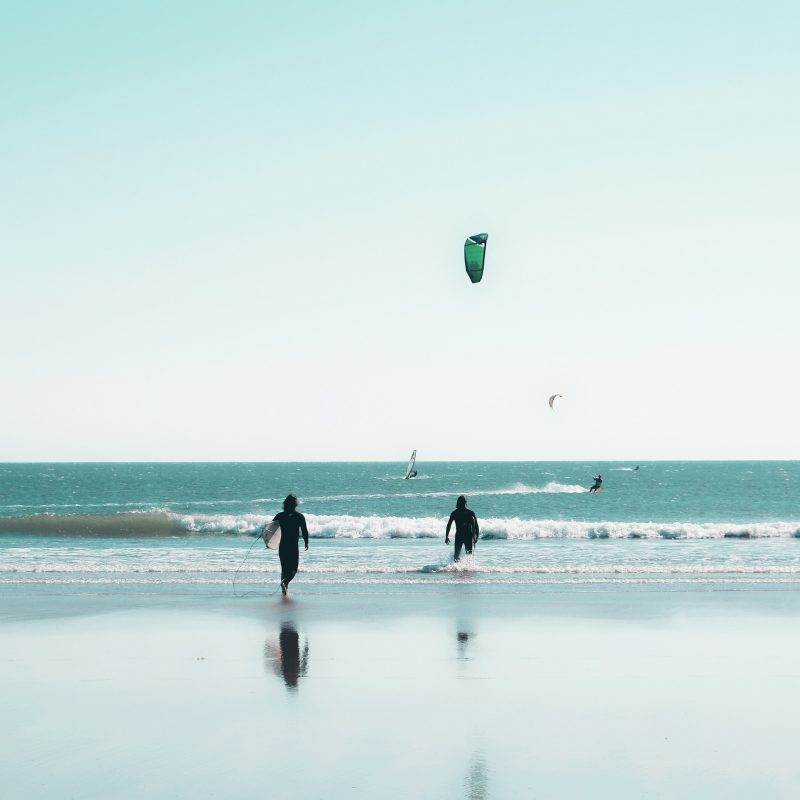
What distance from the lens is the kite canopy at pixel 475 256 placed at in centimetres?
1692

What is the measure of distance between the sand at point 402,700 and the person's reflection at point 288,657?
34 millimetres

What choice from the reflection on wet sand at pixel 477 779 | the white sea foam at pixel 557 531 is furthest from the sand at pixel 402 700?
the white sea foam at pixel 557 531

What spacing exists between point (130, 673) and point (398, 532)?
23543 mm

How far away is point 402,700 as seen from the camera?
7738mm

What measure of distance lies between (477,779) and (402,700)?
79.3 inches

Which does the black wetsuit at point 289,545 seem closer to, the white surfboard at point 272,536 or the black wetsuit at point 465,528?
the white surfboard at point 272,536

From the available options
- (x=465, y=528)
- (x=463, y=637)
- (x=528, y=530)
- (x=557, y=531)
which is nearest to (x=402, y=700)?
(x=463, y=637)

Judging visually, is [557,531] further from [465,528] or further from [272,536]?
[272,536]

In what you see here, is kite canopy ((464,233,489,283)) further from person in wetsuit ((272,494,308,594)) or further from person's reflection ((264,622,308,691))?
person's reflection ((264,622,308,691))

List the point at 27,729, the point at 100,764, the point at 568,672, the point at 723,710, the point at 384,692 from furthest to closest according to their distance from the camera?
the point at 568,672 → the point at 384,692 → the point at 723,710 → the point at 27,729 → the point at 100,764

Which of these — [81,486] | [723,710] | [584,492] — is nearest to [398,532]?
[723,710]

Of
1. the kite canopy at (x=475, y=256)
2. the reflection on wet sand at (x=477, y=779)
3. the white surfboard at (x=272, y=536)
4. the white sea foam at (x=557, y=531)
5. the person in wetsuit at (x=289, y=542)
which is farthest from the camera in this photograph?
the white sea foam at (x=557, y=531)

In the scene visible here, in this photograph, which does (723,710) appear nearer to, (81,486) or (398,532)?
(398,532)

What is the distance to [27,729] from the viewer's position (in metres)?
6.91
